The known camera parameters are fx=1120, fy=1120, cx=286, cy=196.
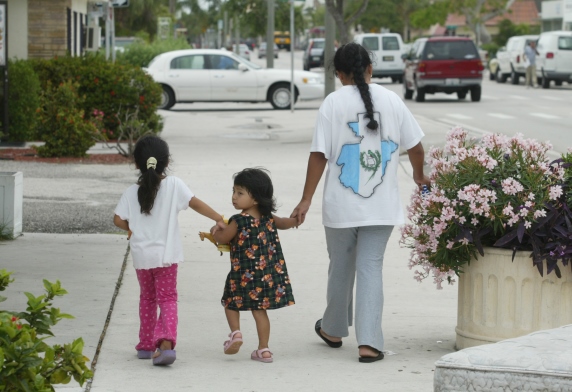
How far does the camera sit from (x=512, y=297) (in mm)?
5719

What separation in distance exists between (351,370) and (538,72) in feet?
116

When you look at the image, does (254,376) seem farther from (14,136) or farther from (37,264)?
(14,136)

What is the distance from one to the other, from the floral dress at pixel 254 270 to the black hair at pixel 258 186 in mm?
95

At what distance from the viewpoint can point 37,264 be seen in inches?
324

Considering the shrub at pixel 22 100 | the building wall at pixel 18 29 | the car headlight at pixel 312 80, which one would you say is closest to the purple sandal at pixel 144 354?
the shrub at pixel 22 100

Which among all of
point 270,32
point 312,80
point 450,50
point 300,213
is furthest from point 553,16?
point 300,213

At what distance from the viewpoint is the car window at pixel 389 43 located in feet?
138

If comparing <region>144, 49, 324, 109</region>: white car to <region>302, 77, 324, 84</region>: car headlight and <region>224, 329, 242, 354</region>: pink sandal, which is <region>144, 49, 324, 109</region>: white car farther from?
<region>224, 329, 242, 354</region>: pink sandal

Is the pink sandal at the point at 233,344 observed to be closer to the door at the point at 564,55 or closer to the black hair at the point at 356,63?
the black hair at the point at 356,63

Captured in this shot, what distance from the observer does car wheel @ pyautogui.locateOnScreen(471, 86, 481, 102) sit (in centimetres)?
3128

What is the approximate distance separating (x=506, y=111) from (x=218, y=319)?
2150cm

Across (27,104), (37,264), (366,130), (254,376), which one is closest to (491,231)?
(366,130)

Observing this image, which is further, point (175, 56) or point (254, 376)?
point (175, 56)

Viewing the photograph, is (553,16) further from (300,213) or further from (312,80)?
(300,213)
